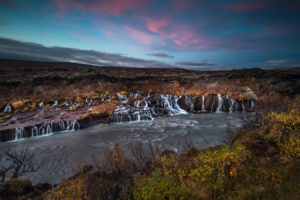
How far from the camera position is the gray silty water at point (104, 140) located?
924cm

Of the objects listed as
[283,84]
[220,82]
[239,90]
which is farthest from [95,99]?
[283,84]

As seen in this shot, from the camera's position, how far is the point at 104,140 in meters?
13.0

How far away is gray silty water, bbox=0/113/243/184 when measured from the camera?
30.3ft

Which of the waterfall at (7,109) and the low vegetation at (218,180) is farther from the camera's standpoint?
the waterfall at (7,109)

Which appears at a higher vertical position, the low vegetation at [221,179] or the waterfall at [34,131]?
the low vegetation at [221,179]

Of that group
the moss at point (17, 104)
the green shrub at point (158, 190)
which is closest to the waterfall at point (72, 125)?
the moss at point (17, 104)

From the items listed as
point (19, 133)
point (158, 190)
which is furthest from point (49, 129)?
point (158, 190)

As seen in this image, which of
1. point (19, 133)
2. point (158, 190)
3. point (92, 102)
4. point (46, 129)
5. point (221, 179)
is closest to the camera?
point (158, 190)

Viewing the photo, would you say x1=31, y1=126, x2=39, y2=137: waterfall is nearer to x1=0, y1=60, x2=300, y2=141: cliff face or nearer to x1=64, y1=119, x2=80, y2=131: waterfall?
x1=0, y1=60, x2=300, y2=141: cliff face

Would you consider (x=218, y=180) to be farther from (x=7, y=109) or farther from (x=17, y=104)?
(x=7, y=109)

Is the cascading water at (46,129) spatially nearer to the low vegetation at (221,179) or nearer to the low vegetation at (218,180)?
the low vegetation at (218,180)

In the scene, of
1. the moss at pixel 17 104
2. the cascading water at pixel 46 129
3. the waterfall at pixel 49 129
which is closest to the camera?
the cascading water at pixel 46 129

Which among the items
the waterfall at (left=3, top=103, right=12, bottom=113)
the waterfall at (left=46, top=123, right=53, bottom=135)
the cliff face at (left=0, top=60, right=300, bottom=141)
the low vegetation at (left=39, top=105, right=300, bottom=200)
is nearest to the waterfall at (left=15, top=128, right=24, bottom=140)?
the cliff face at (left=0, top=60, right=300, bottom=141)

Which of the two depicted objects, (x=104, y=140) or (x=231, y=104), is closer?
(x=104, y=140)
